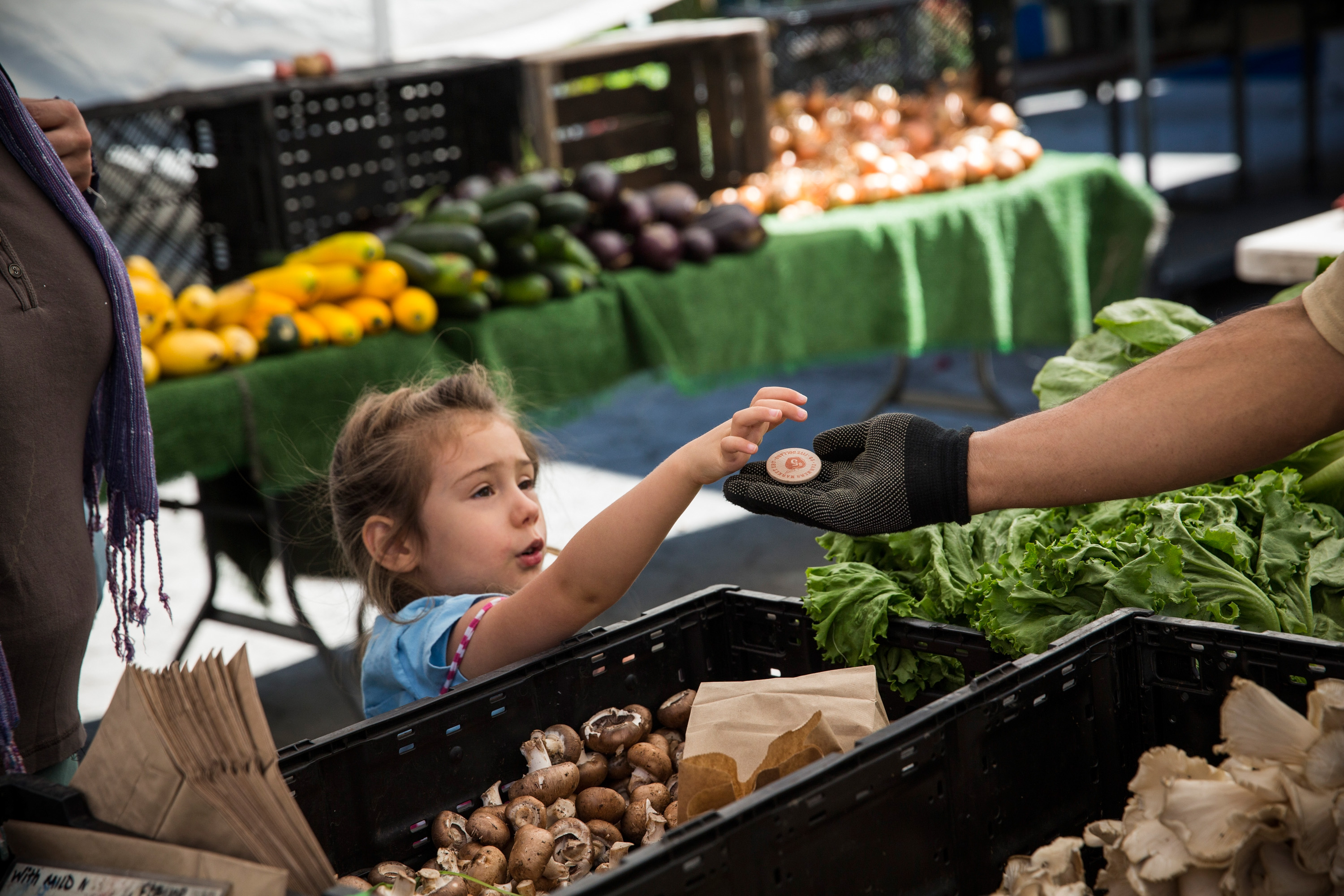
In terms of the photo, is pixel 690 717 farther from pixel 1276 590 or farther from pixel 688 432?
pixel 688 432

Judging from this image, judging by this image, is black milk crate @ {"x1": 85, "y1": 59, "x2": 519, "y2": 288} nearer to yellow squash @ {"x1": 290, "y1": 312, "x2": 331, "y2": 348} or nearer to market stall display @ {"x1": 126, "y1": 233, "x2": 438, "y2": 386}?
market stall display @ {"x1": 126, "y1": 233, "x2": 438, "y2": 386}

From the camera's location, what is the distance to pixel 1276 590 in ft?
5.27

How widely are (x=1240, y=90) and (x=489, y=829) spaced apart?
9.50 meters

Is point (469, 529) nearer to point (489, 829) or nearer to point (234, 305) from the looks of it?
point (489, 829)

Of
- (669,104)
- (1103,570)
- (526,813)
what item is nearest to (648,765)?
(526,813)

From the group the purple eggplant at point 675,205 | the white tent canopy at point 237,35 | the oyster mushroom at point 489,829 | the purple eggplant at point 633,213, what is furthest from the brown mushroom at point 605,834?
the white tent canopy at point 237,35

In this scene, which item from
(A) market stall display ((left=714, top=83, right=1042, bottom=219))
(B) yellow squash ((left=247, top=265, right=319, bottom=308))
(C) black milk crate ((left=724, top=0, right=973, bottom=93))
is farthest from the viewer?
(C) black milk crate ((left=724, top=0, right=973, bottom=93))

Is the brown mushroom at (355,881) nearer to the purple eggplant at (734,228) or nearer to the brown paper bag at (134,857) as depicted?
the brown paper bag at (134,857)

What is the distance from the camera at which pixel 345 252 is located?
384 cm

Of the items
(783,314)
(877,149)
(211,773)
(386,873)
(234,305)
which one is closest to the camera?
(211,773)

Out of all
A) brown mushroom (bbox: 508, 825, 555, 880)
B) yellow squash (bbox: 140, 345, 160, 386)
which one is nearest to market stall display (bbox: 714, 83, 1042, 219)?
yellow squash (bbox: 140, 345, 160, 386)

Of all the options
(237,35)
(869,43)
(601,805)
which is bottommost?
(601,805)

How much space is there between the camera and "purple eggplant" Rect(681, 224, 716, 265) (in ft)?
14.8

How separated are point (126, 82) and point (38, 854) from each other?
17.2ft
